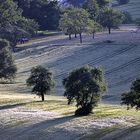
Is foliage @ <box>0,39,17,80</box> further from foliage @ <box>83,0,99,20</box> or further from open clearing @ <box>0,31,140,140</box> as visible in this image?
foliage @ <box>83,0,99,20</box>

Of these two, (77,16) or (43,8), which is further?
(43,8)

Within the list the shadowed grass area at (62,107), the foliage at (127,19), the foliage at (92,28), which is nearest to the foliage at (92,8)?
the foliage at (127,19)

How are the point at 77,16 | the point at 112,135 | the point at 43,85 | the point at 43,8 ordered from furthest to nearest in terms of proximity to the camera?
the point at 43,8
the point at 77,16
the point at 43,85
the point at 112,135

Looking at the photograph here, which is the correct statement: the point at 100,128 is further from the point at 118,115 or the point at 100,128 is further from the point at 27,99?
the point at 27,99

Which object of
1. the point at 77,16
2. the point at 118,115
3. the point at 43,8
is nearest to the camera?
the point at 118,115

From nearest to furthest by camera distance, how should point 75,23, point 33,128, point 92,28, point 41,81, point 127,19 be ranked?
point 33,128 < point 41,81 < point 92,28 < point 75,23 < point 127,19

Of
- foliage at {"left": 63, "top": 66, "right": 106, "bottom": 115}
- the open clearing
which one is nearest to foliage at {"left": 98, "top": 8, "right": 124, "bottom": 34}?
the open clearing

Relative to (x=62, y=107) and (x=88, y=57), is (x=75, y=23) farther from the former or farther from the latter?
(x=62, y=107)

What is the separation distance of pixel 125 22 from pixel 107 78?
3398 inches

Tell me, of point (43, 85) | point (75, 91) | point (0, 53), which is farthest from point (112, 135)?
point (0, 53)

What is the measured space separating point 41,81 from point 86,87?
16434mm

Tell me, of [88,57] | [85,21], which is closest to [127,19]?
[85,21]

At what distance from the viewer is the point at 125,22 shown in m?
186

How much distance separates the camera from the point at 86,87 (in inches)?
2402
